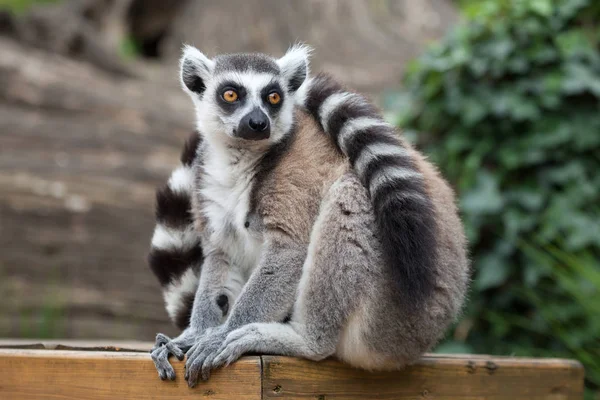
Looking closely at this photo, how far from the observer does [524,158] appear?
586cm

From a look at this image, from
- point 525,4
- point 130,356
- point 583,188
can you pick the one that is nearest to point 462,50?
point 525,4

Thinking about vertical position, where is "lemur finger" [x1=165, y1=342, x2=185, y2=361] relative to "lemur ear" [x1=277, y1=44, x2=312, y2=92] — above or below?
below

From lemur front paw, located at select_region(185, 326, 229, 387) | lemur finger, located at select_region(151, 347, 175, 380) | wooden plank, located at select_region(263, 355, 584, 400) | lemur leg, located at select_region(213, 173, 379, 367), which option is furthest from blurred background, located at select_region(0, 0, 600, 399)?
lemur finger, located at select_region(151, 347, 175, 380)

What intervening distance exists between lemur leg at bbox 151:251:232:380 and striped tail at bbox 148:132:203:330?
185 mm

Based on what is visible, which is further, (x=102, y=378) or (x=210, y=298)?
(x=210, y=298)

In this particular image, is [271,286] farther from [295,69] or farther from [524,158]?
[524,158]

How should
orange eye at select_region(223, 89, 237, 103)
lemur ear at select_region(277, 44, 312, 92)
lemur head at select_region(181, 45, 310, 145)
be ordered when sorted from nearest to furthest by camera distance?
lemur head at select_region(181, 45, 310, 145) → orange eye at select_region(223, 89, 237, 103) → lemur ear at select_region(277, 44, 312, 92)

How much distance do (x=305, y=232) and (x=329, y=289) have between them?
26cm

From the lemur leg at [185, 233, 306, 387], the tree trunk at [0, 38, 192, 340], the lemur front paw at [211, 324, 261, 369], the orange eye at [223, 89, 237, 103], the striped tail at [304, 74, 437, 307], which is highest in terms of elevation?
the orange eye at [223, 89, 237, 103]

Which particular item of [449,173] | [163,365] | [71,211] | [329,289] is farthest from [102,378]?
[449,173]

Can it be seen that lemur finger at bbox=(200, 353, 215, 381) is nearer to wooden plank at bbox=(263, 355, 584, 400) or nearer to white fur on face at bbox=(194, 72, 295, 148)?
wooden plank at bbox=(263, 355, 584, 400)

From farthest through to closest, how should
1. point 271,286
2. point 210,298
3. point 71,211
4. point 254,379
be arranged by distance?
point 71,211 → point 210,298 → point 271,286 → point 254,379

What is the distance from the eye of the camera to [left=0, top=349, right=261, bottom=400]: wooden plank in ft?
8.71

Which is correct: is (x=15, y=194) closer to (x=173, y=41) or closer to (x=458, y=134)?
(x=173, y=41)
